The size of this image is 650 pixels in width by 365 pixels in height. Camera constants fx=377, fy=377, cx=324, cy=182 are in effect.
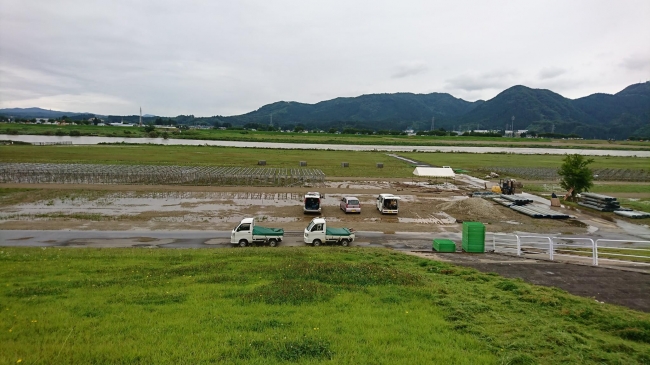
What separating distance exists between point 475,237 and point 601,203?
2594cm

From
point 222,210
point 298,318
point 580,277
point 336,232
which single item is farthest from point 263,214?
point 298,318

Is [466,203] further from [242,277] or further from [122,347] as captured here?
[122,347]

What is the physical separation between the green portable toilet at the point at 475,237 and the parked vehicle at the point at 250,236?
1110 cm

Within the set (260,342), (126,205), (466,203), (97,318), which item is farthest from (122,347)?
(466,203)

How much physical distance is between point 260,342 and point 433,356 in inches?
142

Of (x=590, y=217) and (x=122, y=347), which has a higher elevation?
(x=122, y=347)

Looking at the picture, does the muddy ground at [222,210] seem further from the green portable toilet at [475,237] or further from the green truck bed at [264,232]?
the green portable toilet at [475,237]

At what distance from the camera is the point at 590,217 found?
3575 cm

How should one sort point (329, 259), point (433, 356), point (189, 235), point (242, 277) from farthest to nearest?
point (189, 235) < point (329, 259) < point (242, 277) < point (433, 356)

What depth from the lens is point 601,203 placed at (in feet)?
126

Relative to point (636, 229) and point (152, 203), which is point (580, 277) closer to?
point (636, 229)

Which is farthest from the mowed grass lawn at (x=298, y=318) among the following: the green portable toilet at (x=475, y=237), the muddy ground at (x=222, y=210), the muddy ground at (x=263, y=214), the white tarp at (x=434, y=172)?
the white tarp at (x=434, y=172)

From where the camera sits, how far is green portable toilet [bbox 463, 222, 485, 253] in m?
21.3

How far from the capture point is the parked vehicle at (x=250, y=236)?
76.2 feet
